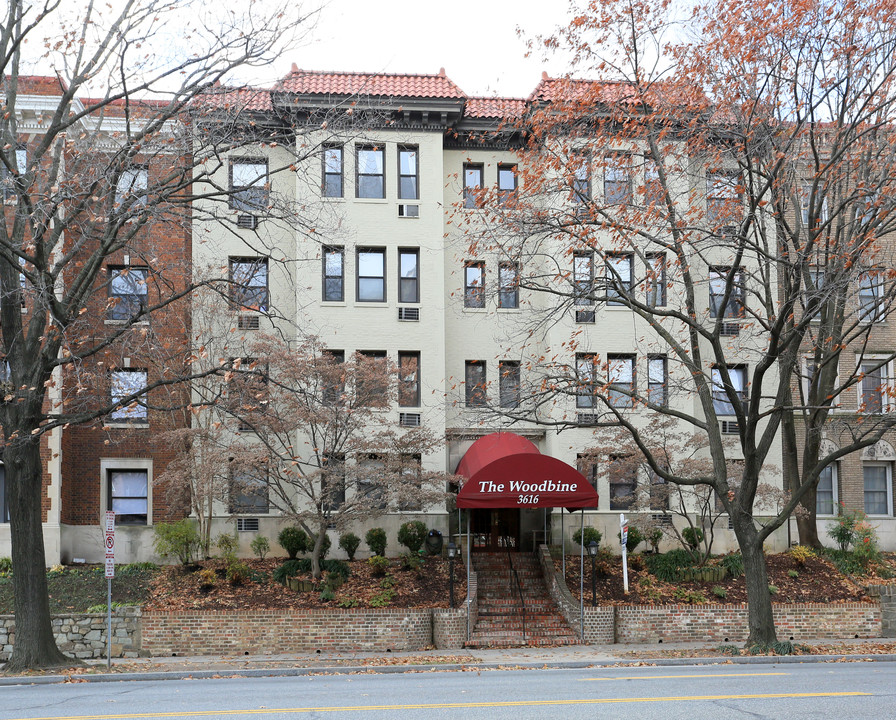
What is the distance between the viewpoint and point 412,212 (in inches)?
1148

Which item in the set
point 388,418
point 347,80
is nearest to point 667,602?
point 388,418

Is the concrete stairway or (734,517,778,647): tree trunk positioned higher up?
(734,517,778,647): tree trunk

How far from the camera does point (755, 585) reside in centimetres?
1917

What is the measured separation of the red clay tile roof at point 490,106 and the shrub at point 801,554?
15557 millimetres

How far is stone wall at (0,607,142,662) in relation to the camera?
21.6 m

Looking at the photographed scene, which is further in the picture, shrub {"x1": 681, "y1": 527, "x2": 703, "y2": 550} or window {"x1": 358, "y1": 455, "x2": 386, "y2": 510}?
shrub {"x1": 681, "y1": 527, "x2": 703, "y2": 550}

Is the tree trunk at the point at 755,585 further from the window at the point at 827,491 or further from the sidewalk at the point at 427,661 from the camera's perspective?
the window at the point at 827,491

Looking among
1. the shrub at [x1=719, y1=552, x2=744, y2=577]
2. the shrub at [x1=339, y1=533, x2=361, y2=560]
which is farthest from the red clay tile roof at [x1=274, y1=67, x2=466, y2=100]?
the shrub at [x1=719, y1=552, x2=744, y2=577]

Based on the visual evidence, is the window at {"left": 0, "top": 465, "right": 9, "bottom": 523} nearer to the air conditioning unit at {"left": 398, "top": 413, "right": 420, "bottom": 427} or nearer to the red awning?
the air conditioning unit at {"left": 398, "top": 413, "right": 420, "bottom": 427}

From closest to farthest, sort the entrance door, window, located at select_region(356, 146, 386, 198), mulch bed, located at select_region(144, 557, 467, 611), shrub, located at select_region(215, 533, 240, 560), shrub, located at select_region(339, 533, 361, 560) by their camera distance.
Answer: mulch bed, located at select_region(144, 557, 467, 611) < shrub, located at select_region(215, 533, 240, 560) < shrub, located at select_region(339, 533, 361, 560) < the entrance door < window, located at select_region(356, 146, 386, 198)

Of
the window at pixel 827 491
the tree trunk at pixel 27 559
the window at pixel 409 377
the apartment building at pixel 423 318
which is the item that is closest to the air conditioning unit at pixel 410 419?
the apartment building at pixel 423 318

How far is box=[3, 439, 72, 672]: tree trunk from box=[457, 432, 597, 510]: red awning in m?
9.57

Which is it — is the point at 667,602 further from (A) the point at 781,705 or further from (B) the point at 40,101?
(B) the point at 40,101

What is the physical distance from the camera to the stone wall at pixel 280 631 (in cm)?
2167
